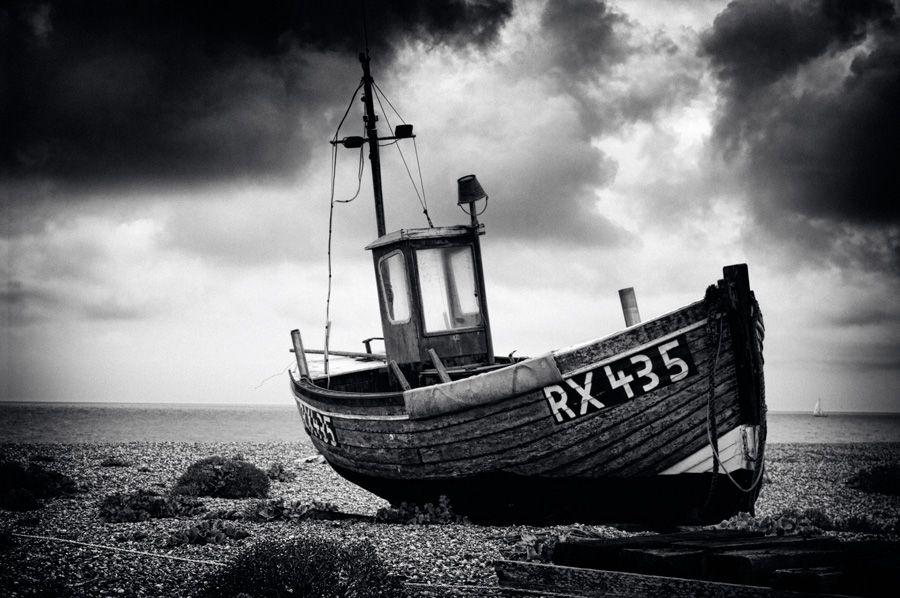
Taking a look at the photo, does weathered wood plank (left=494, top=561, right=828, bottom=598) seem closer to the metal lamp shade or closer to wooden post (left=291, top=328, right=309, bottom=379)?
the metal lamp shade

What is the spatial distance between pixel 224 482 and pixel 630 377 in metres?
6.62

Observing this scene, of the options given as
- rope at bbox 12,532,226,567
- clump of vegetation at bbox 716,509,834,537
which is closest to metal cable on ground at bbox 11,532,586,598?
rope at bbox 12,532,226,567

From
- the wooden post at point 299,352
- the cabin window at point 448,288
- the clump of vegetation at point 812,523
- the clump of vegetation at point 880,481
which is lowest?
the clump of vegetation at point 880,481

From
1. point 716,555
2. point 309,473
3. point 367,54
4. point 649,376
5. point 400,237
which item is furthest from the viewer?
point 309,473

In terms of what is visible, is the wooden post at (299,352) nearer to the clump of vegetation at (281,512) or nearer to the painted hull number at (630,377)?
the clump of vegetation at (281,512)

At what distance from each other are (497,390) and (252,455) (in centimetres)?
1334

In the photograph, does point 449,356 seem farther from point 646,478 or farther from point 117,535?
point 117,535

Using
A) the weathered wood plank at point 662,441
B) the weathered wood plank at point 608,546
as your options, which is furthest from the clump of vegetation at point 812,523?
the weathered wood plank at point 608,546

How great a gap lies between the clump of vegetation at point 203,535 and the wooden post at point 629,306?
199 inches

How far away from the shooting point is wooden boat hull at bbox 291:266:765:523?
665cm

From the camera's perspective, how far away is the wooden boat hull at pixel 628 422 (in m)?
6.65

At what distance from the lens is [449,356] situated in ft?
30.0

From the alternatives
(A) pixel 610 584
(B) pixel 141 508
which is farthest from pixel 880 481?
(B) pixel 141 508

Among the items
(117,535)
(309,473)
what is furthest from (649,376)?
(309,473)
